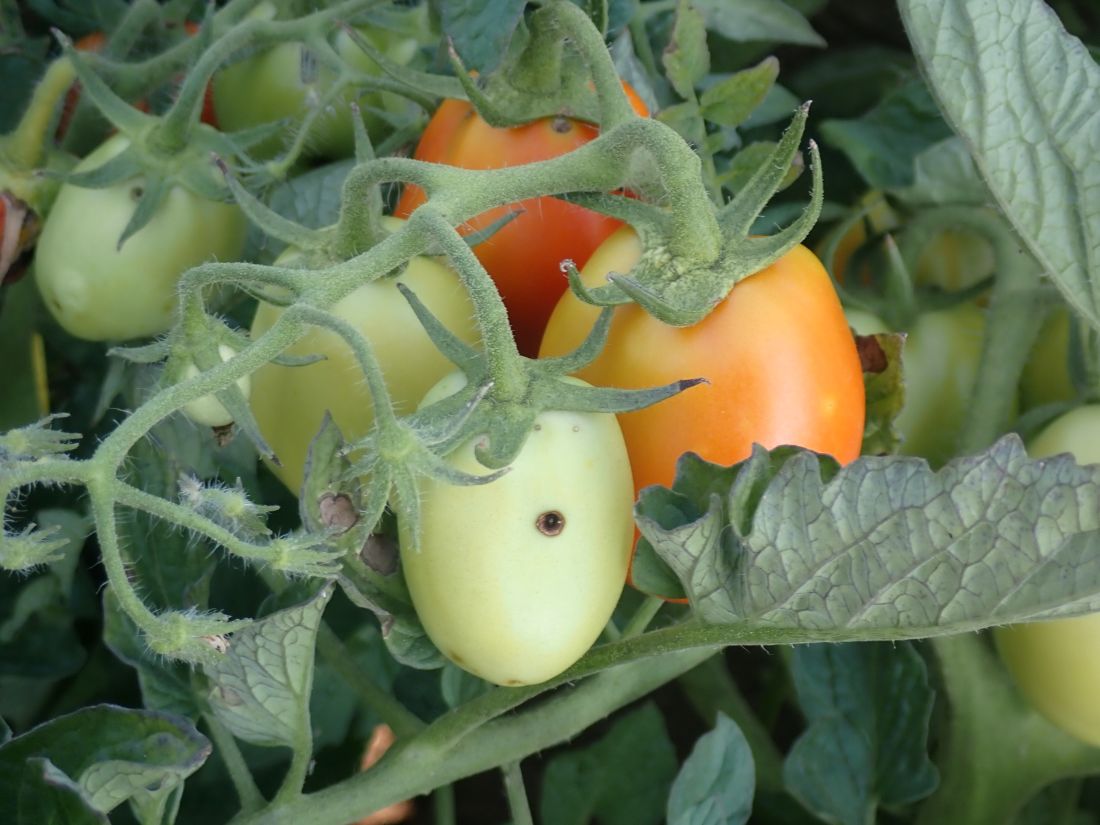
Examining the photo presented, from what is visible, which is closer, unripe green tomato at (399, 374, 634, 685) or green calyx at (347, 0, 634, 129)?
unripe green tomato at (399, 374, 634, 685)

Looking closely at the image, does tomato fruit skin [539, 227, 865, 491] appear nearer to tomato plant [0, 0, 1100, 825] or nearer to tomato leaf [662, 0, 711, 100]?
tomato plant [0, 0, 1100, 825]

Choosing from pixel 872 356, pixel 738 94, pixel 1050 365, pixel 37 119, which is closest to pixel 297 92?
pixel 37 119

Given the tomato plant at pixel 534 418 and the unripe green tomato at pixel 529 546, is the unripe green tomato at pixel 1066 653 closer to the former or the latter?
the tomato plant at pixel 534 418

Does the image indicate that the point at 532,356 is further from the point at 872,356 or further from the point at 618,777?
the point at 618,777

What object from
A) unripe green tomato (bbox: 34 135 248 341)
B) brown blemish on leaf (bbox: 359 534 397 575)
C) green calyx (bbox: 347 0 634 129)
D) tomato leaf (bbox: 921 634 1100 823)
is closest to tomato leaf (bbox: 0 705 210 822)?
brown blemish on leaf (bbox: 359 534 397 575)

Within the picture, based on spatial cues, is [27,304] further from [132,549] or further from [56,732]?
[56,732]

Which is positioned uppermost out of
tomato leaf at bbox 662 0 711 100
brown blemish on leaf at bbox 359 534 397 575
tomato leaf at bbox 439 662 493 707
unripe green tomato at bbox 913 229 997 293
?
tomato leaf at bbox 662 0 711 100

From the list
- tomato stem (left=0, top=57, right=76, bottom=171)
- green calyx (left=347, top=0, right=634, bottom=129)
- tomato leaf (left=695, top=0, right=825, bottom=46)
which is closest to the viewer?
green calyx (left=347, top=0, right=634, bottom=129)

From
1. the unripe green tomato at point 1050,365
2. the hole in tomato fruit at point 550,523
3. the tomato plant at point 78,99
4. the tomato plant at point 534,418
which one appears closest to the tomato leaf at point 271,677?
the tomato plant at point 534,418
